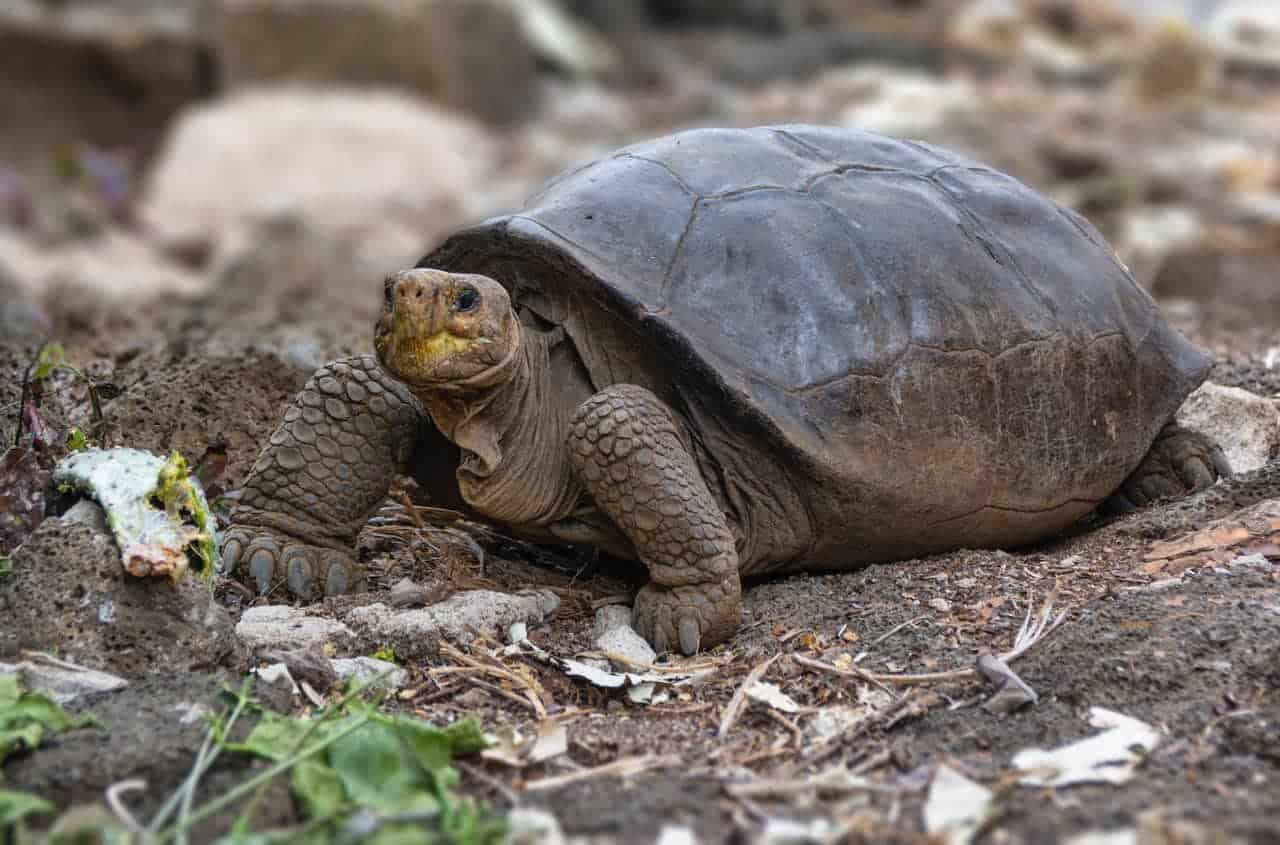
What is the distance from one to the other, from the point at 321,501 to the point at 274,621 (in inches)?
17.2

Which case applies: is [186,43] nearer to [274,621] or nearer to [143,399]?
[143,399]

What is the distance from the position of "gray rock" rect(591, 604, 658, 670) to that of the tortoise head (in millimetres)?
597

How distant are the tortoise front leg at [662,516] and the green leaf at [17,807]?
1336 millimetres

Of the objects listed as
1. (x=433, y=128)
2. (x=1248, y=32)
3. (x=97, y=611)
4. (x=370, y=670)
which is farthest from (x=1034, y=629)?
(x=1248, y=32)

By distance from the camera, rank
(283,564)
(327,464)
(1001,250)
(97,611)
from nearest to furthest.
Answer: (97,611) < (283,564) < (327,464) < (1001,250)

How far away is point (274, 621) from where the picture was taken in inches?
113

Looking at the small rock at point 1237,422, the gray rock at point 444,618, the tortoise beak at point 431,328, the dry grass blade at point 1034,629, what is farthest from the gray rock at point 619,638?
the small rock at point 1237,422

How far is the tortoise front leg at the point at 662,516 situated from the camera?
2982 millimetres

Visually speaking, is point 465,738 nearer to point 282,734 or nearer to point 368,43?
point 282,734

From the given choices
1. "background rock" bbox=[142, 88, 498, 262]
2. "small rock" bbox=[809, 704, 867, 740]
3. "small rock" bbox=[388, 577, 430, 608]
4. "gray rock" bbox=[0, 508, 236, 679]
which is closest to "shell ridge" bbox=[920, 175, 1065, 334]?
"small rock" bbox=[809, 704, 867, 740]

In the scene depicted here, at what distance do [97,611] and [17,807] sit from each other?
0.58 meters

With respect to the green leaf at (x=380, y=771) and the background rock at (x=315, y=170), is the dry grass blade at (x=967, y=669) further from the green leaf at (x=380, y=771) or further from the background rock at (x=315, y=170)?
the background rock at (x=315, y=170)

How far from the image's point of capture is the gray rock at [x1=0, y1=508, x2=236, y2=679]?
2.45 m

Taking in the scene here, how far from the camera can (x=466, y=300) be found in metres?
2.92
